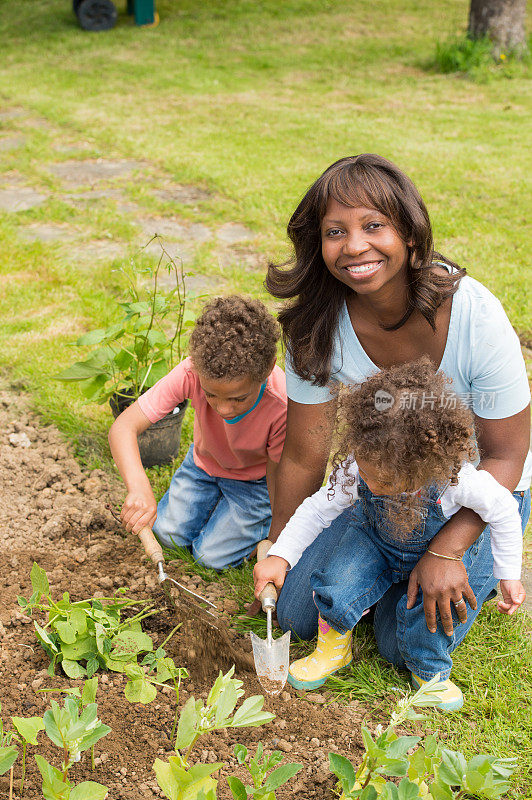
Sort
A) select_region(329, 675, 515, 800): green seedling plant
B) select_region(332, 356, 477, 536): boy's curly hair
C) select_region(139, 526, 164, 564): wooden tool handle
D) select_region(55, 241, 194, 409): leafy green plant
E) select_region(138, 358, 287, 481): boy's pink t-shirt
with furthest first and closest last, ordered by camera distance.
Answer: select_region(55, 241, 194, 409): leafy green plant < select_region(138, 358, 287, 481): boy's pink t-shirt < select_region(139, 526, 164, 564): wooden tool handle < select_region(332, 356, 477, 536): boy's curly hair < select_region(329, 675, 515, 800): green seedling plant

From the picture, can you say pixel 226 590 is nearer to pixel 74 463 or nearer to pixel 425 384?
pixel 74 463

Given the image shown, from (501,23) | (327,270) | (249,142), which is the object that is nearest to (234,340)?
(327,270)

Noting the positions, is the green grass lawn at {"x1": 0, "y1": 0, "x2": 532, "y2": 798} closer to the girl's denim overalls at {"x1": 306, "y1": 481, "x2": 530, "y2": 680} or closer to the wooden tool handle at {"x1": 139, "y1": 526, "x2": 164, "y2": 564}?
the girl's denim overalls at {"x1": 306, "y1": 481, "x2": 530, "y2": 680}

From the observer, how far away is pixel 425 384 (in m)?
1.67

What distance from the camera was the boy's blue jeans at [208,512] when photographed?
245 centimetres

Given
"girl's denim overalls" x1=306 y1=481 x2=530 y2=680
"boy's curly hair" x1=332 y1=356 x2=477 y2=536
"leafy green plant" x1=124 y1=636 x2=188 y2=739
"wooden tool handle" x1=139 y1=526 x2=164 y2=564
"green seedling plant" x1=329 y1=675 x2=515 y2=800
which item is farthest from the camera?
"wooden tool handle" x1=139 y1=526 x2=164 y2=564

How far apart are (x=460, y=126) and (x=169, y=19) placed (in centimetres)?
579

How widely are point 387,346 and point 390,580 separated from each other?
1.97ft

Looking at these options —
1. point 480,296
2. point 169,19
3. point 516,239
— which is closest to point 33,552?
point 480,296

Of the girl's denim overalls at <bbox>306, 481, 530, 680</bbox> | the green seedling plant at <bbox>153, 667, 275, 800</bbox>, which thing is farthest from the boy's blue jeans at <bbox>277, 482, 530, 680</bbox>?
the green seedling plant at <bbox>153, 667, 275, 800</bbox>

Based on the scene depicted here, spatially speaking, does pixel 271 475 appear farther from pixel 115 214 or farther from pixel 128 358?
pixel 115 214

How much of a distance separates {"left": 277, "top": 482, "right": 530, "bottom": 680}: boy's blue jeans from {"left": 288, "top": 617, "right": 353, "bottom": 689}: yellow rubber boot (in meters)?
0.04

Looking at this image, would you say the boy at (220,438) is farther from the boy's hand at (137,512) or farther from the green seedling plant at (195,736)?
the green seedling plant at (195,736)

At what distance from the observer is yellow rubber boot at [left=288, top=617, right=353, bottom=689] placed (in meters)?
1.90
